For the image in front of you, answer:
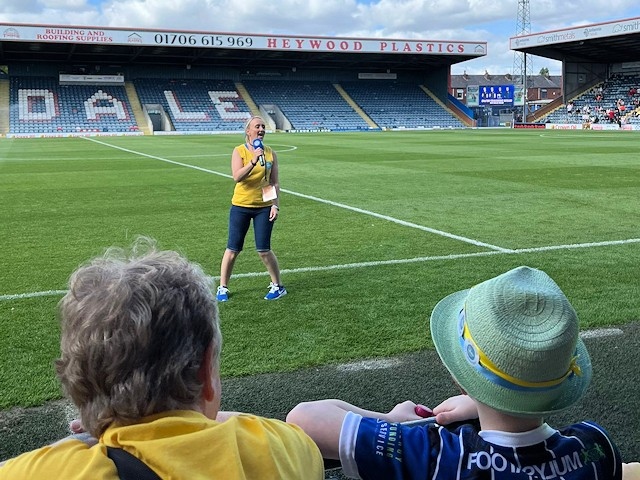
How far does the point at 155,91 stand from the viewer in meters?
58.2

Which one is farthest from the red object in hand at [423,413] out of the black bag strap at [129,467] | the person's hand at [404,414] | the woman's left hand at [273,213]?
the woman's left hand at [273,213]

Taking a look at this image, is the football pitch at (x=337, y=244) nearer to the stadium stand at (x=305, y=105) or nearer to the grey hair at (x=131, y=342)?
the grey hair at (x=131, y=342)

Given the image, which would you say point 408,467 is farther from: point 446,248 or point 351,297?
point 446,248

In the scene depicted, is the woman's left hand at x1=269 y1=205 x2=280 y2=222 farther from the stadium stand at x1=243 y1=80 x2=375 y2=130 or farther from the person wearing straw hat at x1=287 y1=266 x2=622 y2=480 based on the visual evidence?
the stadium stand at x1=243 y1=80 x2=375 y2=130

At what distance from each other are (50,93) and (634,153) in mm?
46015

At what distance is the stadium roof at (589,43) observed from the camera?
5122cm

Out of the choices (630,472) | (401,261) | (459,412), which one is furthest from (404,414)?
(401,261)

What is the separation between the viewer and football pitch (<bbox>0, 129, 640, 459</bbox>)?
4.94m

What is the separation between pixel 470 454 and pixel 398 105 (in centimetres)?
6333

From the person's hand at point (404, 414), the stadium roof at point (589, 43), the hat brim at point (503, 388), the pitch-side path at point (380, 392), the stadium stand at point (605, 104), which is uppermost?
the stadium roof at point (589, 43)

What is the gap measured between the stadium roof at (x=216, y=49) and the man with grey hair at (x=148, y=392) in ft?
169

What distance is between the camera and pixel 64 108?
174ft

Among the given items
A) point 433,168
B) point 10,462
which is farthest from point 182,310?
point 433,168

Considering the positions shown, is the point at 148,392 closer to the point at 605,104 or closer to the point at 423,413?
the point at 423,413
